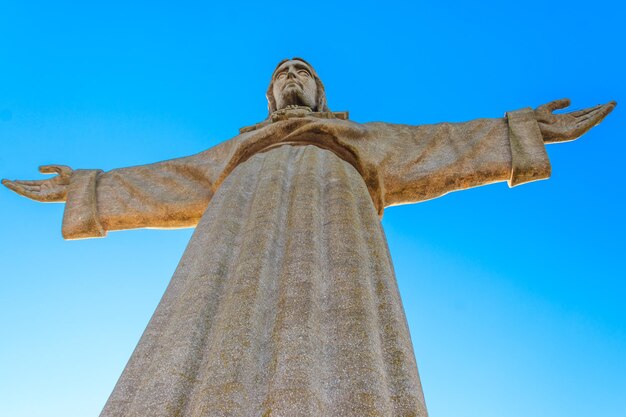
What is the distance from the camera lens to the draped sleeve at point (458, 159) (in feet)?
22.1

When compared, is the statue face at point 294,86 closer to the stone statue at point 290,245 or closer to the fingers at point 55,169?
the stone statue at point 290,245

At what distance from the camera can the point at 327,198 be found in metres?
4.89

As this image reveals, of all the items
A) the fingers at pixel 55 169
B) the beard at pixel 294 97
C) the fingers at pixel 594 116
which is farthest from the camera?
the beard at pixel 294 97

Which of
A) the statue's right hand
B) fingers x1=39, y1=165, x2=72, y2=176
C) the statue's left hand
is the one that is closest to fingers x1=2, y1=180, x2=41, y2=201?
the statue's right hand

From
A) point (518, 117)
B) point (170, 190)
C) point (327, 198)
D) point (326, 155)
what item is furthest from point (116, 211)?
point (518, 117)

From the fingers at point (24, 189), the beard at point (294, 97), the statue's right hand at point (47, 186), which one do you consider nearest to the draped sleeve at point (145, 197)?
the statue's right hand at point (47, 186)

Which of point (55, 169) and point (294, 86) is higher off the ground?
point (294, 86)

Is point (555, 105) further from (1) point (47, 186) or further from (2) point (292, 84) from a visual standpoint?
(1) point (47, 186)

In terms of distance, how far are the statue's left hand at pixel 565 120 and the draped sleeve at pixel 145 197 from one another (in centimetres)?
361

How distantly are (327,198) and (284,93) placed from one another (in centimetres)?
368

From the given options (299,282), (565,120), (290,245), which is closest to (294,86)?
(565,120)

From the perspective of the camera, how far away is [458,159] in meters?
6.89

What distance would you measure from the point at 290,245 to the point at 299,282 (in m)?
0.50

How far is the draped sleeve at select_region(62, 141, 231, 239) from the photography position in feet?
23.6
